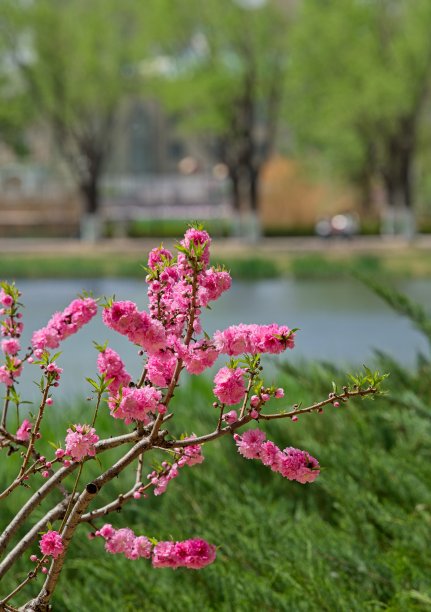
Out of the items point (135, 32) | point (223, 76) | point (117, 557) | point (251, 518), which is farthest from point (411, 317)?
point (135, 32)

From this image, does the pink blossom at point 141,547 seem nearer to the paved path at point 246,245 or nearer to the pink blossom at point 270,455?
the pink blossom at point 270,455

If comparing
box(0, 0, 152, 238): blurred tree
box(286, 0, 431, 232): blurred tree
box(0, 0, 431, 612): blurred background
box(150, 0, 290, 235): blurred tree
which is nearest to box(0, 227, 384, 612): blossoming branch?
box(0, 0, 431, 612): blurred background

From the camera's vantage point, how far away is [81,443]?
1994 millimetres

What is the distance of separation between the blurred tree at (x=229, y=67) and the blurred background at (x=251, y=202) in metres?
0.06

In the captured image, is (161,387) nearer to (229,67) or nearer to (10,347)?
(10,347)

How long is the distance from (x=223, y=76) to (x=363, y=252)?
7.36 metres

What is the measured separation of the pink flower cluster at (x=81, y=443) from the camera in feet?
6.53

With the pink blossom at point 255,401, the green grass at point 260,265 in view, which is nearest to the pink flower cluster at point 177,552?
the pink blossom at point 255,401

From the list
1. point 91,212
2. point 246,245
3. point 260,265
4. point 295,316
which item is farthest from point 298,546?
point 91,212

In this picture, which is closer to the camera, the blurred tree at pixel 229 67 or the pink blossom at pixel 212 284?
the pink blossom at pixel 212 284

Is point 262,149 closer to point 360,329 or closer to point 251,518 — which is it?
point 360,329

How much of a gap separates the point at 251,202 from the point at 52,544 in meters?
32.9

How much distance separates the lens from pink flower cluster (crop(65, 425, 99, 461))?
6.53ft

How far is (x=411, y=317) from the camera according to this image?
13.5 ft
